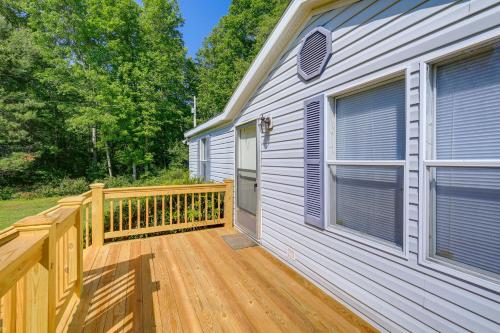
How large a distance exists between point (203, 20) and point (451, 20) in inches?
743

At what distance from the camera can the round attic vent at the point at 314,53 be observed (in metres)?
2.69

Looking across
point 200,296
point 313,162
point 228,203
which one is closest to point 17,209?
point 228,203

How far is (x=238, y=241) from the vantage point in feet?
14.3

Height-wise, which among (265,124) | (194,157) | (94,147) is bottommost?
(194,157)

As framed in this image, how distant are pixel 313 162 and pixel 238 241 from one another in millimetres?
2249

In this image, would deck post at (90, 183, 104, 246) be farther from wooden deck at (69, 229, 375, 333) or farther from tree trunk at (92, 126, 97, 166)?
tree trunk at (92, 126, 97, 166)

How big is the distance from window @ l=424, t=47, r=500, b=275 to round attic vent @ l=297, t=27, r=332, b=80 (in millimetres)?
1191

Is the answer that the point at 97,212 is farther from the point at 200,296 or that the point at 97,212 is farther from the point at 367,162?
the point at 367,162

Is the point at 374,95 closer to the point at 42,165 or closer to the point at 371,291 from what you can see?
the point at 371,291

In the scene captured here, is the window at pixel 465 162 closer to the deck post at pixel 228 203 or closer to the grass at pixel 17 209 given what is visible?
the deck post at pixel 228 203

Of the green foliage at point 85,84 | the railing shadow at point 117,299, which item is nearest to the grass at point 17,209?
the green foliage at point 85,84

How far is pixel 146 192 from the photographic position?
4430 millimetres

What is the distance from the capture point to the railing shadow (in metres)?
2.20

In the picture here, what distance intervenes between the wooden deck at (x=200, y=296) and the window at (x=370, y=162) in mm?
919
